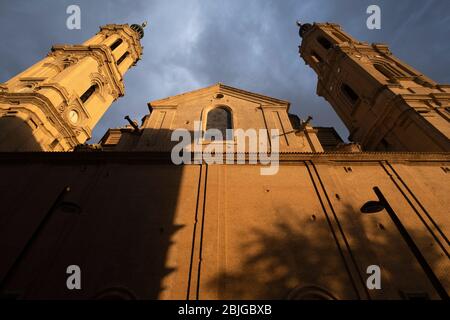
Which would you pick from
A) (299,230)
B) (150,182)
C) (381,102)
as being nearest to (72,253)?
(150,182)

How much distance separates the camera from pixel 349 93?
21.7m

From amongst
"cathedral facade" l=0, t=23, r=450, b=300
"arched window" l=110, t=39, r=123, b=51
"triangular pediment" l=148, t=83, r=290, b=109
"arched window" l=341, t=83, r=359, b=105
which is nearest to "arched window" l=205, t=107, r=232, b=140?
"cathedral facade" l=0, t=23, r=450, b=300

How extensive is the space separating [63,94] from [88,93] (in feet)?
15.9

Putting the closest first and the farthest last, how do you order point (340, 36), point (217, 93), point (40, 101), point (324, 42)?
point (217, 93)
point (40, 101)
point (340, 36)
point (324, 42)

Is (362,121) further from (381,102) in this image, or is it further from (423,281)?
(423,281)

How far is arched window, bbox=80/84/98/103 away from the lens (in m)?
21.5

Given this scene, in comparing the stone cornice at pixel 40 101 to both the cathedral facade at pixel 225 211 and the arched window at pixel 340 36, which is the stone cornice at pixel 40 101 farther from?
the arched window at pixel 340 36

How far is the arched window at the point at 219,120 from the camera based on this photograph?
42.3 ft

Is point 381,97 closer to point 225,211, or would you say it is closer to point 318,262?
point 318,262

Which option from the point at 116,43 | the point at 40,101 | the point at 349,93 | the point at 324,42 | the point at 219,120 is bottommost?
the point at 219,120

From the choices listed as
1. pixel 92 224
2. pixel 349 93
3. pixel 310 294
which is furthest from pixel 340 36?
pixel 92 224

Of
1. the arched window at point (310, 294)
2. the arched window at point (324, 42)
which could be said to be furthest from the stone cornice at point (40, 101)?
the arched window at point (324, 42)

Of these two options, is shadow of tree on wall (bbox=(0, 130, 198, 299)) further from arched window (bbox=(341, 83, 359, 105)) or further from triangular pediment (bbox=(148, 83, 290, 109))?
arched window (bbox=(341, 83, 359, 105))
